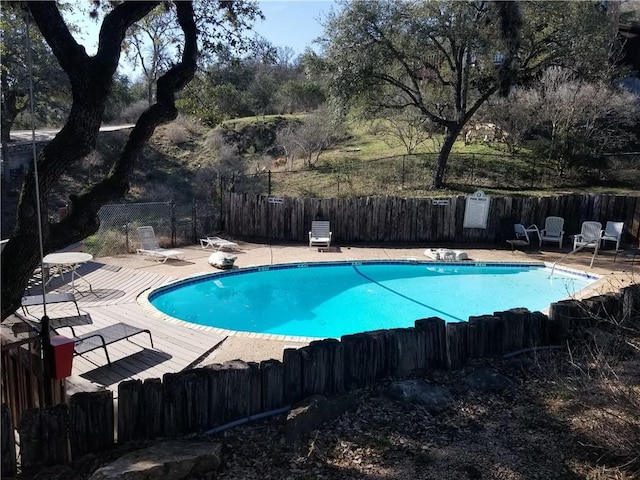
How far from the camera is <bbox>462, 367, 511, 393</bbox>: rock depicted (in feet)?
16.2

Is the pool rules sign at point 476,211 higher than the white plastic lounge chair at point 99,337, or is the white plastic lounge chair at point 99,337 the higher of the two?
the pool rules sign at point 476,211

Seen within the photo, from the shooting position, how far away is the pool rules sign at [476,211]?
47.6 ft

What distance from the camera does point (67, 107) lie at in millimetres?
26609

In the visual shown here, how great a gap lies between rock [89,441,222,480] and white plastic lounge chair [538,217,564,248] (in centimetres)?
1282

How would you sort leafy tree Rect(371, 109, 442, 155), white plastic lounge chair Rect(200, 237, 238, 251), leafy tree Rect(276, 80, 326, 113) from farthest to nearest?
leafy tree Rect(276, 80, 326, 113) < leafy tree Rect(371, 109, 442, 155) < white plastic lounge chair Rect(200, 237, 238, 251)

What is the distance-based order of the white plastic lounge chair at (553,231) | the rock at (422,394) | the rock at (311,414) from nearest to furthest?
the rock at (311,414) < the rock at (422,394) < the white plastic lounge chair at (553,231)

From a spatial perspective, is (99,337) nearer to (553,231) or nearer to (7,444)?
(7,444)

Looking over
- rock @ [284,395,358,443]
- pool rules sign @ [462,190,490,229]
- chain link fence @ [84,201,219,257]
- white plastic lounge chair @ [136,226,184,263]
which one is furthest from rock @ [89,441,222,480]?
pool rules sign @ [462,190,490,229]

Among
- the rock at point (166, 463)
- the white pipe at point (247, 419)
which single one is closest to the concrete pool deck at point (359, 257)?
the white pipe at point (247, 419)

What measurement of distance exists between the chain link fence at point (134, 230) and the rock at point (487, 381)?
32.3 feet

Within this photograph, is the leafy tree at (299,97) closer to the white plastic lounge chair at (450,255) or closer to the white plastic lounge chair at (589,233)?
the white plastic lounge chair at (450,255)

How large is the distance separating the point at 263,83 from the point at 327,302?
85.3 ft

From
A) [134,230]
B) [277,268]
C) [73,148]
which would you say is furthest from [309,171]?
[73,148]

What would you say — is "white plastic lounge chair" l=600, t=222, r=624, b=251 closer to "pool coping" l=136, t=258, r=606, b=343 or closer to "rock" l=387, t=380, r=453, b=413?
"pool coping" l=136, t=258, r=606, b=343
